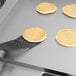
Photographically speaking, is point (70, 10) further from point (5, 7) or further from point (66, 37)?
point (5, 7)

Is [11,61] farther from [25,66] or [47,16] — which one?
[47,16]

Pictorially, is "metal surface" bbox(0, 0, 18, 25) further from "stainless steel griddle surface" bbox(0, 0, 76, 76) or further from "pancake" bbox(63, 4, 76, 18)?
"pancake" bbox(63, 4, 76, 18)

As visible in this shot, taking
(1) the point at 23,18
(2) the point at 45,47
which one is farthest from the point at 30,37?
(1) the point at 23,18

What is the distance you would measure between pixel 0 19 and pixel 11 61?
317 millimetres

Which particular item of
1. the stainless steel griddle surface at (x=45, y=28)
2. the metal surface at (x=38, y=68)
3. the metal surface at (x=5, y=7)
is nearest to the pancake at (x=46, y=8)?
the stainless steel griddle surface at (x=45, y=28)

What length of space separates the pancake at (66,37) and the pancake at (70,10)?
5.7 inches

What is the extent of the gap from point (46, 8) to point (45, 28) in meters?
0.18

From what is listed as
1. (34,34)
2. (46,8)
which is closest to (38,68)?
(34,34)

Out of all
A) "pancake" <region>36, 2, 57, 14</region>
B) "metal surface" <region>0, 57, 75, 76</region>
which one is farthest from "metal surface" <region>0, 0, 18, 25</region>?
"metal surface" <region>0, 57, 75, 76</region>

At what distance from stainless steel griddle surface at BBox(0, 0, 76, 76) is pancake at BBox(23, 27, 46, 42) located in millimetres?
29

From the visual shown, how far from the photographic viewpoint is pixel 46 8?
1.23 meters

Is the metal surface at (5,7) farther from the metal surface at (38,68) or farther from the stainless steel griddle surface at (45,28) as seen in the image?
the metal surface at (38,68)

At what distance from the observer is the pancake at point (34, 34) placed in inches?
39.6

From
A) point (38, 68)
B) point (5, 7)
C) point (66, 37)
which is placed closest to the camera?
point (38, 68)
